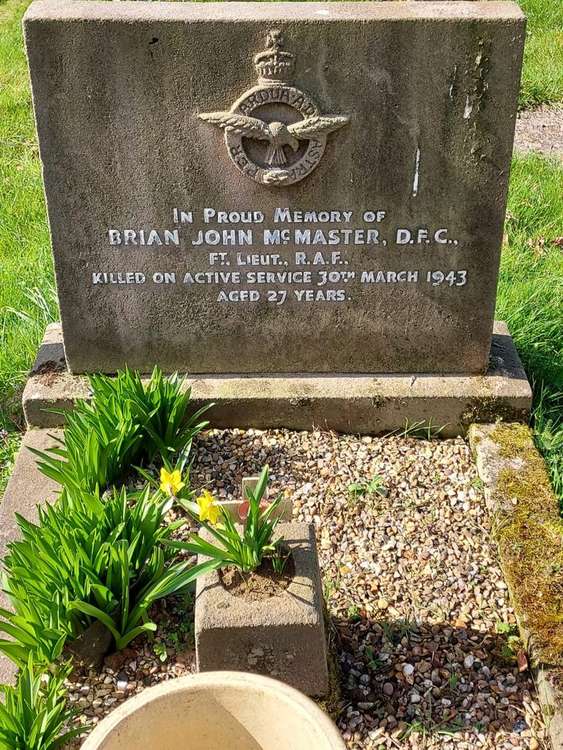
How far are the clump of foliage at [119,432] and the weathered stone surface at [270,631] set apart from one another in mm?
764

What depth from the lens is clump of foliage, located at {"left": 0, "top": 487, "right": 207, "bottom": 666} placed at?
248 centimetres

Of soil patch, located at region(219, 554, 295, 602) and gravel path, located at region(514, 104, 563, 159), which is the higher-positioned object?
gravel path, located at region(514, 104, 563, 159)

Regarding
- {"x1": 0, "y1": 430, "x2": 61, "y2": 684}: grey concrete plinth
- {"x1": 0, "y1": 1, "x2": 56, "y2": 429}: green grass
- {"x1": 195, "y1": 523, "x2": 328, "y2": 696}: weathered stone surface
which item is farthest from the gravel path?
{"x1": 195, "y1": 523, "x2": 328, "y2": 696}: weathered stone surface

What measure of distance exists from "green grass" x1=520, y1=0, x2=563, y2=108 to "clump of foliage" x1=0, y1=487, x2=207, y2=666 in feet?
19.7

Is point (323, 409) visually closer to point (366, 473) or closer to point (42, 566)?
point (366, 473)

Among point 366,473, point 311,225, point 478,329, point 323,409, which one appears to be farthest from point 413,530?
point 311,225

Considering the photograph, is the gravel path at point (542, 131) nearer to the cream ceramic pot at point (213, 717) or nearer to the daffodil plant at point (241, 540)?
the daffodil plant at point (241, 540)

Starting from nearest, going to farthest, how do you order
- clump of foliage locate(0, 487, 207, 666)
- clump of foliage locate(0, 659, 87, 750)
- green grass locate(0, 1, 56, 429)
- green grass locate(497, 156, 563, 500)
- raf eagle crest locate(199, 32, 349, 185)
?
clump of foliage locate(0, 659, 87, 750), clump of foliage locate(0, 487, 207, 666), raf eagle crest locate(199, 32, 349, 185), green grass locate(497, 156, 563, 500), green grass locate(0, 1, 56, 429)

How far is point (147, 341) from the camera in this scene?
147 inches

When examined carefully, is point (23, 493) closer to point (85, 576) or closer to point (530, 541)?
point (85, 576)

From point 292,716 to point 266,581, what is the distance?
81 centimetres

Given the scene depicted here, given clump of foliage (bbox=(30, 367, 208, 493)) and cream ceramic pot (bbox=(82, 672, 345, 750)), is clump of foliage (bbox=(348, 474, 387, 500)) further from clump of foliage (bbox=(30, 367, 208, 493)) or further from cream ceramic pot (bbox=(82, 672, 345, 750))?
cream ceramic pot (bbox=(82, 672, 345, 750))

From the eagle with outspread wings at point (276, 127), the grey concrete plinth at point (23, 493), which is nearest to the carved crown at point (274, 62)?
the eagle with outspread wings at point (276, 127)

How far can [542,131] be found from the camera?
7.05 metres
